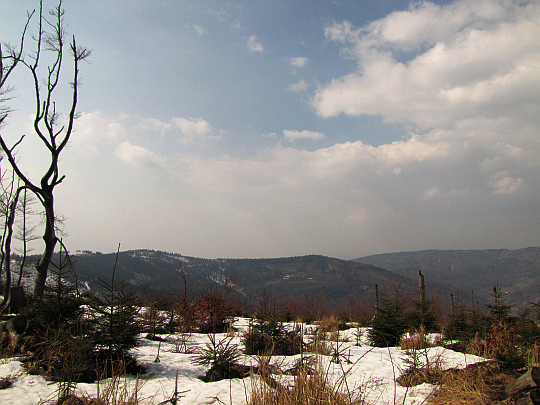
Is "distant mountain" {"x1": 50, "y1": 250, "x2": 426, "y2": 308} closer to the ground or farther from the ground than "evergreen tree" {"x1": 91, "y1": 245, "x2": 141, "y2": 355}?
closer to the ground

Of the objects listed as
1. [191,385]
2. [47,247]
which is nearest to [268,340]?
[191,385]

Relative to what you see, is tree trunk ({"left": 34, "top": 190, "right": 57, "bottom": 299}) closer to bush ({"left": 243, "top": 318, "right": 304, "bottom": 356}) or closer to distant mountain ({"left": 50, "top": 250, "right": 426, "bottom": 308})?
bush ({"left": 243, "top": 318, "right": 304, "bottom": 356})

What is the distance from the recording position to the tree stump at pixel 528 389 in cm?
402

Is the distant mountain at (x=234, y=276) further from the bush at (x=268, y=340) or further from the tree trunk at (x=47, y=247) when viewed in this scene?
the tree trunk at (x=47, y=247)

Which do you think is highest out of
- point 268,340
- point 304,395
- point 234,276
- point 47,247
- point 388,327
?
point 47,247

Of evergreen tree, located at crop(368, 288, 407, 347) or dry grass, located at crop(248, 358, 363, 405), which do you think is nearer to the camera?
dry grass, located at crop(248, 358, 363, 405)

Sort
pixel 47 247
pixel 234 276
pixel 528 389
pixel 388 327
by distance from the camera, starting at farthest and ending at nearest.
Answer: pixel 234 276 < pixel 388 327 < pixel 47 247 < pixel 528 389

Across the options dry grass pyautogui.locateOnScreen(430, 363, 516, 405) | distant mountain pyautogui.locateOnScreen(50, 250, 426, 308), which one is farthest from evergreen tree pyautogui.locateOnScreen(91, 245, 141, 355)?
distant mountain pyautogui.locateOnScreen(50, 250, 426, 308)

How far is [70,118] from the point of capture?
1070 cm

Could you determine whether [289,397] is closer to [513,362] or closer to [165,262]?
[513,362]

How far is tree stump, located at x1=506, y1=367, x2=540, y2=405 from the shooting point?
402cm

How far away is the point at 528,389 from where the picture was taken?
4.16 m

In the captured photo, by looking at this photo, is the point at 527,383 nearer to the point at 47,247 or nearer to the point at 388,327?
the point at 388,327

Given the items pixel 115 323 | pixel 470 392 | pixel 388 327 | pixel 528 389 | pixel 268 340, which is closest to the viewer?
pixel 470 392
